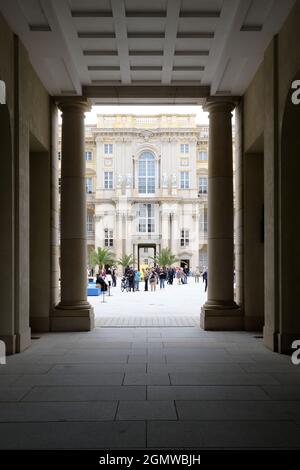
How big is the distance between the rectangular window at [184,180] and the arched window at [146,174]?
3.65 metres

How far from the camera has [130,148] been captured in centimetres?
6444

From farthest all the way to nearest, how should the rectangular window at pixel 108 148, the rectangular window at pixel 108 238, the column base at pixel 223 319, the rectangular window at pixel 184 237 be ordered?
1. the rectangular window at pixel 184 237
2. the rectangular window at pixel 108 238
3. the rectangular window at pixel 108 148
4. the column base at pixel 223 319

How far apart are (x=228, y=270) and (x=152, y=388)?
6659 millimetres

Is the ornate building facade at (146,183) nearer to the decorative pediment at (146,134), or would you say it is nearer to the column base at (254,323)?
the decorative pediment at (146,134)

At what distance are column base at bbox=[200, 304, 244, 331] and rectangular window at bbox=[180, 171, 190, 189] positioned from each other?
2105 inches

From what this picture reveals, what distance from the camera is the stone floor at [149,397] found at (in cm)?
505

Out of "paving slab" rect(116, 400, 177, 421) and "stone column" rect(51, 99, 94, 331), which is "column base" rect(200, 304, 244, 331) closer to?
"stone column" rect(51, 99, 94, 331)

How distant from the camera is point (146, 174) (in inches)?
2579

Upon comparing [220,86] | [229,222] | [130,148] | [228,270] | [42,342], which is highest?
[130,148]

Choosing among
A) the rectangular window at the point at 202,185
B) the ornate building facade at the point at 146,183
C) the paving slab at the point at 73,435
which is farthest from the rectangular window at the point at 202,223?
the paving slab at the point at 73,435

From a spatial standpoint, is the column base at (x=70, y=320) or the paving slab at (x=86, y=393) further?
the column base at (x=70, y=320)
